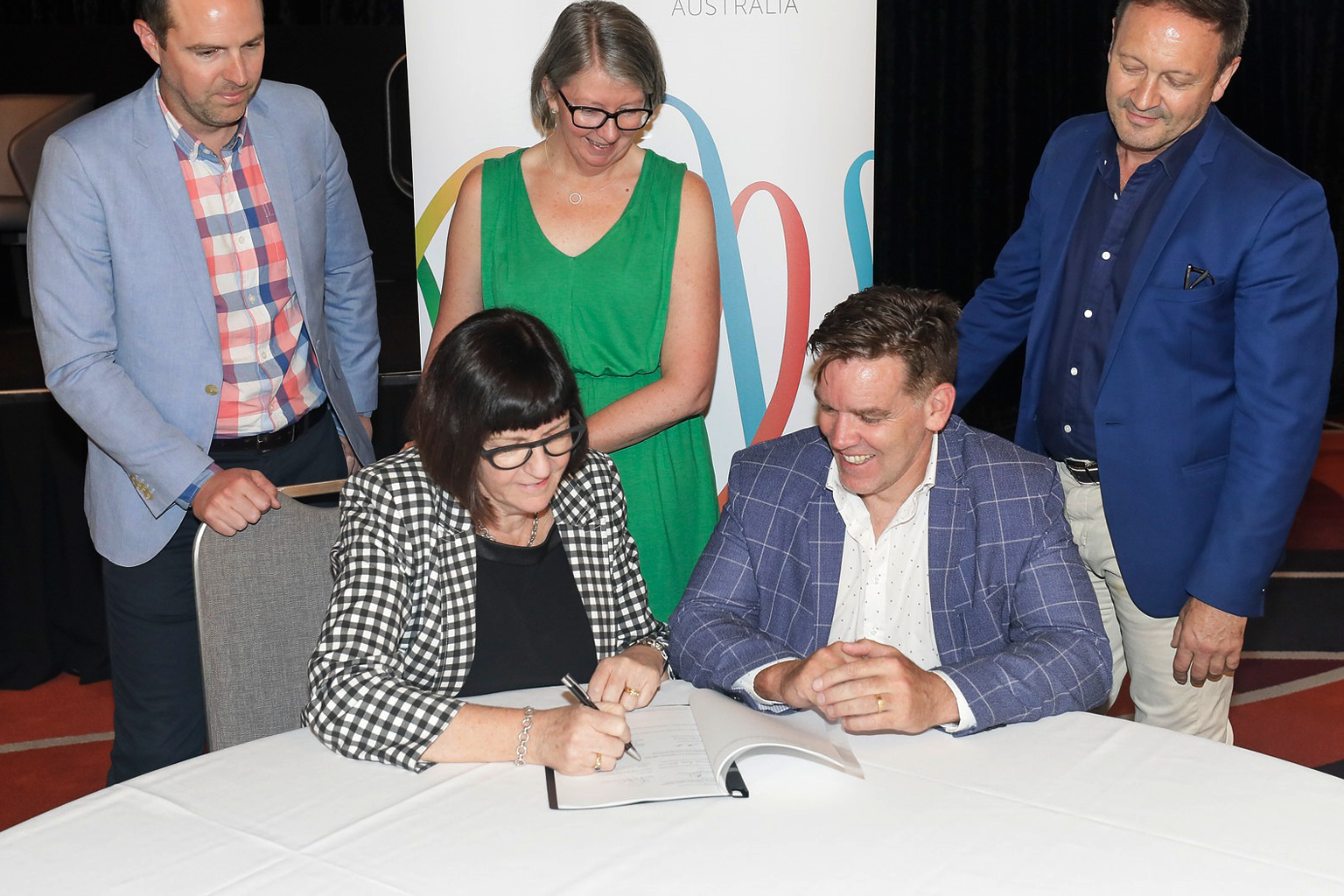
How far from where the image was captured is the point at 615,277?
2.47 m

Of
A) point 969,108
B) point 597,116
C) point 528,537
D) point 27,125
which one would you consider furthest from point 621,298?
point 969,108

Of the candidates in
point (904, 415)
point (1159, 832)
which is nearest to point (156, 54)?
point (904, 415)

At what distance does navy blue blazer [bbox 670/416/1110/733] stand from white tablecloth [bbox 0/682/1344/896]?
197 millimetres

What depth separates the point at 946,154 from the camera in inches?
228

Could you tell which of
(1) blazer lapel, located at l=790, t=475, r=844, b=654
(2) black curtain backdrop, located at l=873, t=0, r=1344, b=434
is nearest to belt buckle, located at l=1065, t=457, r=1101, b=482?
(1) blazer lapel, located at l=790, t=475, r=844, b=654

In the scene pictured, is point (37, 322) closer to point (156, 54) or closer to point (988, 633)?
point (156, 54)

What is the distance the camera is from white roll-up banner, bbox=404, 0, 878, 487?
2.83 m

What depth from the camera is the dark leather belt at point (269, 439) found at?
2371mm

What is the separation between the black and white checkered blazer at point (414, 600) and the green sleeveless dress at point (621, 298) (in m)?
0.36

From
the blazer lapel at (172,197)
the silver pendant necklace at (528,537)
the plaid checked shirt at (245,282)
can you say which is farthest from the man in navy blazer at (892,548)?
the blazer lapel at (172,197)

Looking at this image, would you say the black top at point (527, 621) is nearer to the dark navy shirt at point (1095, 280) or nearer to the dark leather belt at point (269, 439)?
the dark leather belt at point (269, 439)

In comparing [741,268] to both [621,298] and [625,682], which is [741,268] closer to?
[621,298]

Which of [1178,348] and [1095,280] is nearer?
[1178,348]

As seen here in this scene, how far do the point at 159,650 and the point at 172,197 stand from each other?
0.82m
